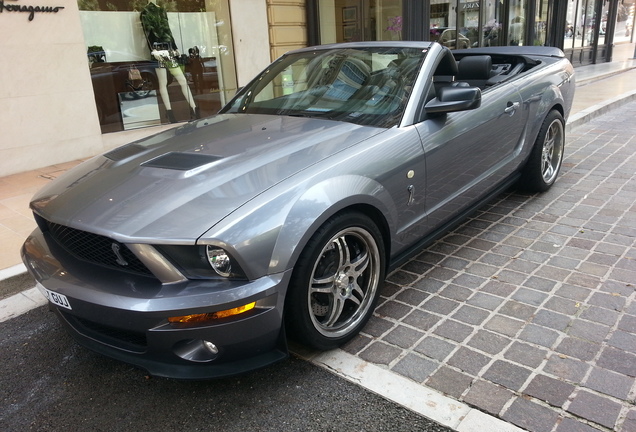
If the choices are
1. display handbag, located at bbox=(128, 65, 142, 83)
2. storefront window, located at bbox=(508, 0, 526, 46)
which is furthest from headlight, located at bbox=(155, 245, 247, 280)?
storefront window, located at bbox=(508, 0, 526, 46)

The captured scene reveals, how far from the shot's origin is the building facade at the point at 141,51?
6.77 meters

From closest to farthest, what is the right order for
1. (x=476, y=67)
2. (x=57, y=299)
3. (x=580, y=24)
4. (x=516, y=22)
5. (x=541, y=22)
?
(x=57, y=299) < (x=476, y=67) < (x=516, y=22) < (x=541, y=22) < (x=580, y=24)

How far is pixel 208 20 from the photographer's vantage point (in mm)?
9297

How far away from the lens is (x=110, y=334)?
8.08 feet

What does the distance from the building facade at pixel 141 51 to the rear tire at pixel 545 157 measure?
582 cm

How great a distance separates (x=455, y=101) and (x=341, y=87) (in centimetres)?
81

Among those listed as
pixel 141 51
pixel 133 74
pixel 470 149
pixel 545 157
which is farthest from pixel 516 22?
pixel 470 149

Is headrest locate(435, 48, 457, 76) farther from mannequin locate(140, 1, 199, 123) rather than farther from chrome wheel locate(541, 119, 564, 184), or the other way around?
mannequin locate(140, 1, 199, 123)

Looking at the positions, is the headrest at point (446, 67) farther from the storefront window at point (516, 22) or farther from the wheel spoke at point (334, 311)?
the storefront window at point (516, 22)

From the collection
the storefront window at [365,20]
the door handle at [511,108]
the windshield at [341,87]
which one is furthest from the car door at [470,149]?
the storefront window at [365,20]

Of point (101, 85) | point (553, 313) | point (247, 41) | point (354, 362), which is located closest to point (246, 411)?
point (354, 362)

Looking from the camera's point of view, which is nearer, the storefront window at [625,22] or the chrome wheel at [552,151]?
the chrome wheel at [552,151]

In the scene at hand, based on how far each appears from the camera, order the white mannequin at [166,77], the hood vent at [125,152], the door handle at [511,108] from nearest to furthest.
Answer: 1. the hood vent at [125,152]
2. the door handle at [511,108]
3. the white mannequin at [166,77]

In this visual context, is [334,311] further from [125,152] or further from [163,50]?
[163,50]
